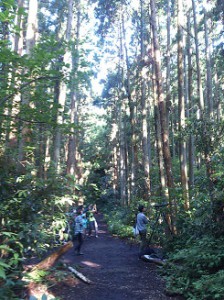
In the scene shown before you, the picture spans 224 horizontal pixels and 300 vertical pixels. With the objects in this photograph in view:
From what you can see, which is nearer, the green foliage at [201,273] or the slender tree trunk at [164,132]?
the green foliage at [201,273]

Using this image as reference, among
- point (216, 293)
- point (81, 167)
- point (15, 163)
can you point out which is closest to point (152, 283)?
point (216, 293)

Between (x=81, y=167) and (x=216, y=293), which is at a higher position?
(x=81, y=167)

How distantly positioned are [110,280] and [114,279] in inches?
5.3

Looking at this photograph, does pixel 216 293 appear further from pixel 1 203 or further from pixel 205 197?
pixel 1 203

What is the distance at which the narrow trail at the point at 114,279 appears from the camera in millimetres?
6797

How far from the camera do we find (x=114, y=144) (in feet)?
115

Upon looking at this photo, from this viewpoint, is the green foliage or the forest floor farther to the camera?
the forest floor

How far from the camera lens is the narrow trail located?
268 inches

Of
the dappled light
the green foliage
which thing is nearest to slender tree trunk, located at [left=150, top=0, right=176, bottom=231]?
the green foliage

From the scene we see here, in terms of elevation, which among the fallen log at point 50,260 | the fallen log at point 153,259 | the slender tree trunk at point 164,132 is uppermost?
the slender tree trunk at point 164,132

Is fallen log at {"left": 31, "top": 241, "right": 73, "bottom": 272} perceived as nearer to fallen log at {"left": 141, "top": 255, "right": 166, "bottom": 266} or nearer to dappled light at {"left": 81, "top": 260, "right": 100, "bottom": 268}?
dappled light at {"left": 81, "top": 260, "right": 100, "bottom": 268}

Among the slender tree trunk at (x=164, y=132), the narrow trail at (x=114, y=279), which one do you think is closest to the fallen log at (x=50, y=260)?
the narrow trail at (x=114, y=279)

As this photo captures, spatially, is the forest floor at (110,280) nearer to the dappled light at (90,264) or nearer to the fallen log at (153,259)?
the dappled light at (90,264)

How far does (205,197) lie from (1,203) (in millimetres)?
5644
